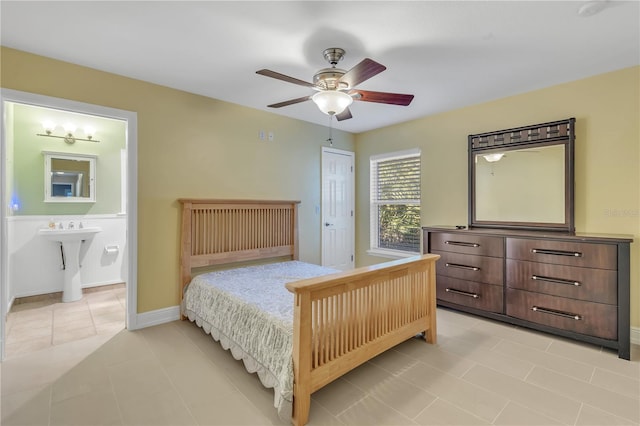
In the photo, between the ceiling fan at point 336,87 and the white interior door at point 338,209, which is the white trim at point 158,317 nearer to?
the white interior door at point 338,209

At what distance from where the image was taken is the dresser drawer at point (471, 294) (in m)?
3.14

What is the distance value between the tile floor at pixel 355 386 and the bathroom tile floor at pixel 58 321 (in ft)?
0.66

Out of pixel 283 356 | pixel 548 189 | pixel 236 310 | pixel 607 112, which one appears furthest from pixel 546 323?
pixel 236 310

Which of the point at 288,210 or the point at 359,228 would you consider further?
the point at 359,228

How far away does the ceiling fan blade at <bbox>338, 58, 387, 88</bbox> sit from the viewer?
1.85 meters

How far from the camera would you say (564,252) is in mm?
2736

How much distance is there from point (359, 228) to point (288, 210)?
1482 mm

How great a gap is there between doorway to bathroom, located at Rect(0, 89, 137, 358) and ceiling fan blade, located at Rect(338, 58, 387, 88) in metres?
2.21

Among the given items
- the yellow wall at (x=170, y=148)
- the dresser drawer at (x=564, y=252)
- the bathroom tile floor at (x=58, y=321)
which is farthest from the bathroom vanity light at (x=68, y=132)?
the dresser drawer at (x=564, y=252)

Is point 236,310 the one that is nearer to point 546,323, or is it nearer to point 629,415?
point 629,415

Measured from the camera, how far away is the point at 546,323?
285 cm

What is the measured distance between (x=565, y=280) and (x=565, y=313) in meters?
0.30

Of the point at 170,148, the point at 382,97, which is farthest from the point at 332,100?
the point at 170,148

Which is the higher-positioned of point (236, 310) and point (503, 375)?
point (236, 310)
